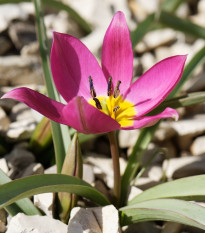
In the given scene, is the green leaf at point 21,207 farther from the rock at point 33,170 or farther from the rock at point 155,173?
the rock at point 155,173

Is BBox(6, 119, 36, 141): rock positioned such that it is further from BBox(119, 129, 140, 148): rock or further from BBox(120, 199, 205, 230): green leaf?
BBox(120, 199, 205, 230): green leaf

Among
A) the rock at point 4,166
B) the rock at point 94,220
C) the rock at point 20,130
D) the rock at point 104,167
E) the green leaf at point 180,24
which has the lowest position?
the rock at point 94,220

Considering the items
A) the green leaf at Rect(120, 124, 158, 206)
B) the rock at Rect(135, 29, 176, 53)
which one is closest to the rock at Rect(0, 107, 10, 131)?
the green leaf at Rect(120, 124, 158, 206)

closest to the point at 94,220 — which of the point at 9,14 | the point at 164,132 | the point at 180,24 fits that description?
the point at 164,132

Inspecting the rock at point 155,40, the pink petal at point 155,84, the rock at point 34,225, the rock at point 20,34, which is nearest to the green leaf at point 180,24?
the rock at point 155,40

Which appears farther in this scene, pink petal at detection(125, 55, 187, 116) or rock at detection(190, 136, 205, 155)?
rock at detection(190, 136, 205, 155)

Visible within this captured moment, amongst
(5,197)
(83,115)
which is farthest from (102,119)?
(5,197)
